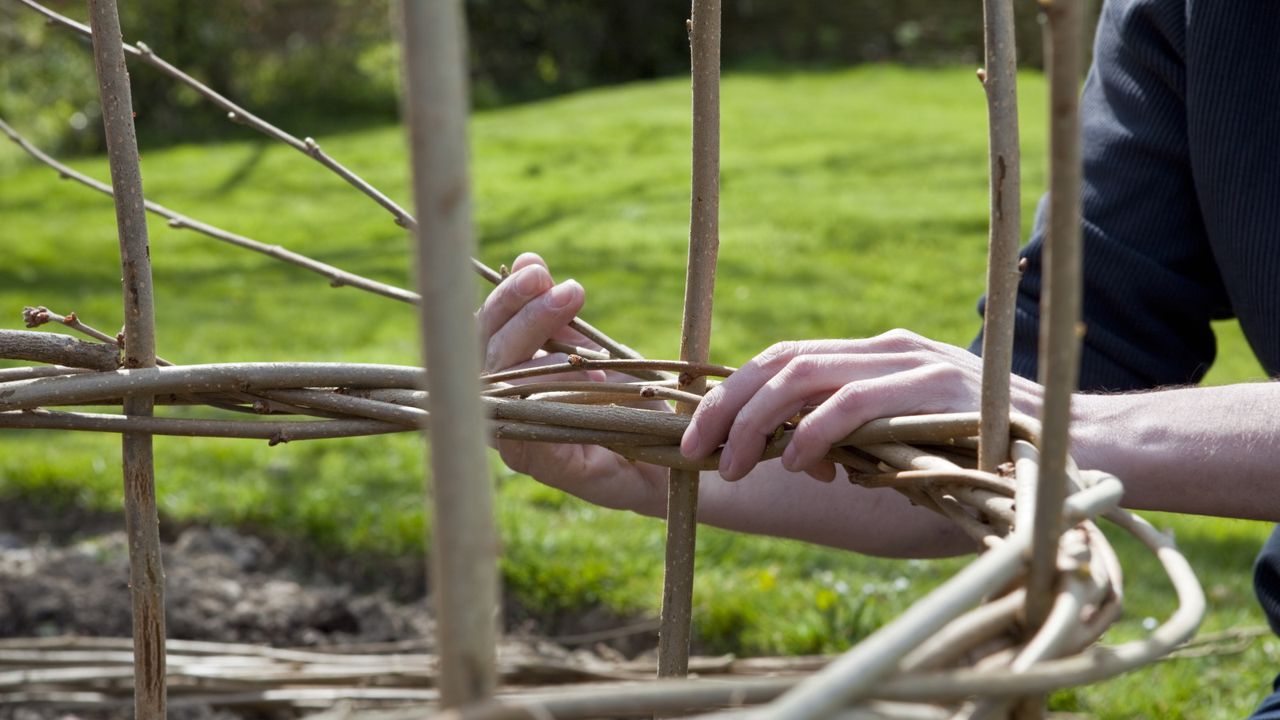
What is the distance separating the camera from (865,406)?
2.60 feet

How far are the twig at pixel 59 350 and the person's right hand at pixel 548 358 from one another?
0.31 meters

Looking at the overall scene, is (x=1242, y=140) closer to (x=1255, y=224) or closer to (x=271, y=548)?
(x=1255, y=224)

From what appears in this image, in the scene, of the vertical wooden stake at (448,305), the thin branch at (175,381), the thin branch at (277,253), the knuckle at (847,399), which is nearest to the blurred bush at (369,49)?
the thin branch at (277,253)

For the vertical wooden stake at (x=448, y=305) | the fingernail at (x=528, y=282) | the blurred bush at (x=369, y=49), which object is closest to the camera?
the vertical wooden stake at (x=448, y=305)

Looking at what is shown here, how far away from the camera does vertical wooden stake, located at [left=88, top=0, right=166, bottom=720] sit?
0.82 m

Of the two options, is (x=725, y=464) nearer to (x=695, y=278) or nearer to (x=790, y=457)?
(x=790, y=457)

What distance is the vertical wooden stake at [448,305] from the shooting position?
15.7 inches

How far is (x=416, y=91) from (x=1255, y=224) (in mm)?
1220

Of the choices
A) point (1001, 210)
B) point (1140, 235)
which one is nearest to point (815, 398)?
point (1001, 210)

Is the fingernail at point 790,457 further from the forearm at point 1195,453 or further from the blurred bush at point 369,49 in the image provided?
the blurred bush at point 369,49

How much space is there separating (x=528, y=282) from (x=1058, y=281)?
0.62 m

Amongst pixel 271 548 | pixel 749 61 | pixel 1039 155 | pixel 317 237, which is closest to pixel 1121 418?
pixel 271 548

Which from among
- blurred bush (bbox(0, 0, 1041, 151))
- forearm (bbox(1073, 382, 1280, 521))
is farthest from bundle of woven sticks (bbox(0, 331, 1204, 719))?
blurred bush (bbox(0, 0, 1041, 151))

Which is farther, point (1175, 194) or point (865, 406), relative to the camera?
point (1175, 194)
